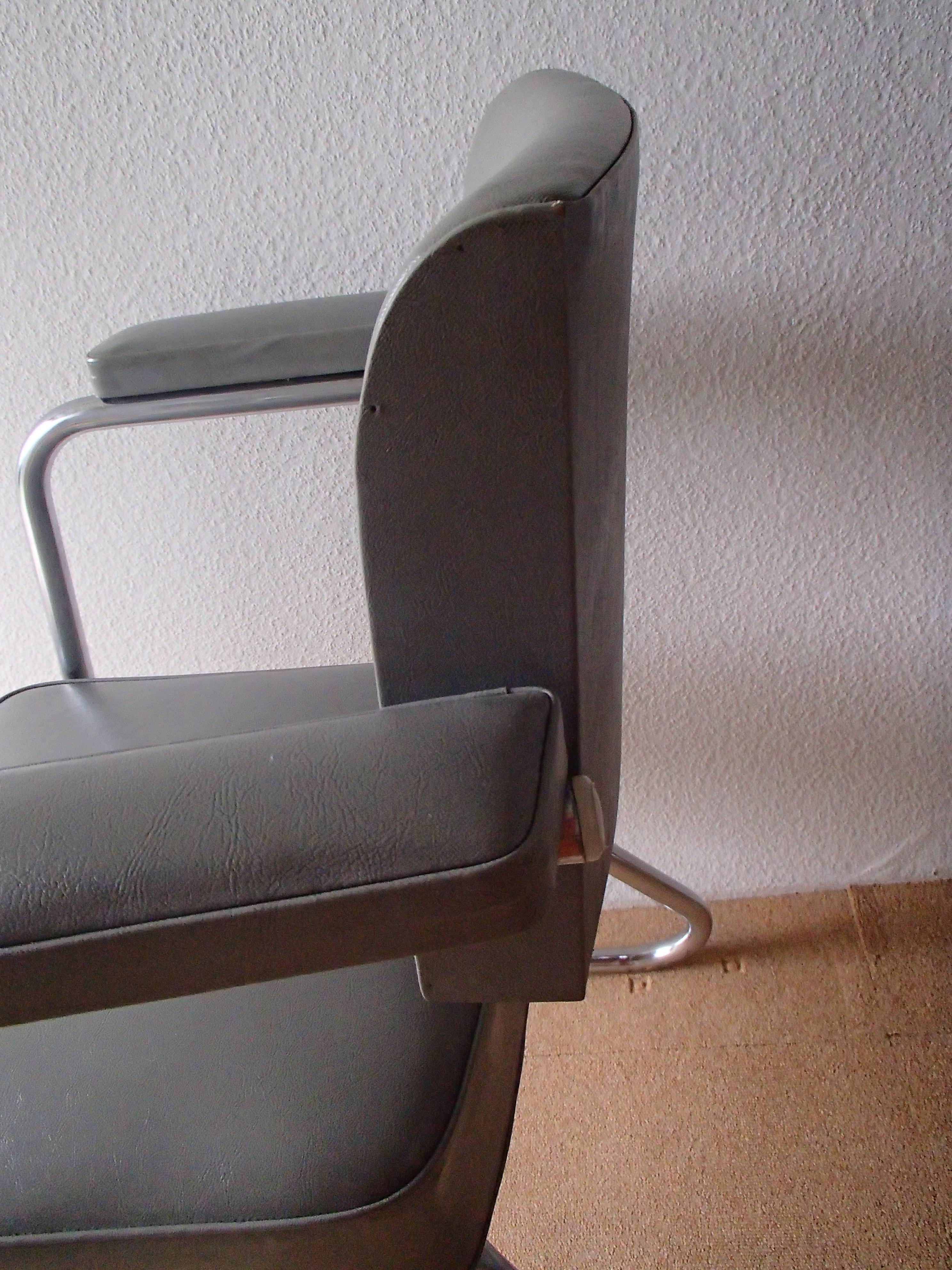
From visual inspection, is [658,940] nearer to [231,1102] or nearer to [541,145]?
[231,1102]

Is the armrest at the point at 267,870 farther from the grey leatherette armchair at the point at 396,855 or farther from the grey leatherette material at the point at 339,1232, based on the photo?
the grey leatherette material at the point at 339,1232

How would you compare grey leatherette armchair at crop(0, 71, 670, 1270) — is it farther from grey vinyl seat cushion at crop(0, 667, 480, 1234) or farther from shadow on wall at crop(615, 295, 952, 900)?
shadow on wall at crop(615, 295, 952, 900)

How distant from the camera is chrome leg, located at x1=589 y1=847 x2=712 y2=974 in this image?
3.25 ft

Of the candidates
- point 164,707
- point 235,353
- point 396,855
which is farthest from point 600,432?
point 164,707

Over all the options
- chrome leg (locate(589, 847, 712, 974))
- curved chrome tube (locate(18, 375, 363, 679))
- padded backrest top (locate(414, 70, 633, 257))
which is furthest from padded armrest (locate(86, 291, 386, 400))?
chrome leg (locate(589, 847, 712, 974))

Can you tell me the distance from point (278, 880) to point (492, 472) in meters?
0.16

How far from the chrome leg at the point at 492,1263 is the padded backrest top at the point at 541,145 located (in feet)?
1.96

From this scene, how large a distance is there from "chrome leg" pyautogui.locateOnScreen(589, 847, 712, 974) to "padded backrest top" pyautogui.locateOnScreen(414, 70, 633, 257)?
0.64 m

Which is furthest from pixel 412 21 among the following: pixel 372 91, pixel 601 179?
pixel 601 179

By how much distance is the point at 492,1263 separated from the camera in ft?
2.06

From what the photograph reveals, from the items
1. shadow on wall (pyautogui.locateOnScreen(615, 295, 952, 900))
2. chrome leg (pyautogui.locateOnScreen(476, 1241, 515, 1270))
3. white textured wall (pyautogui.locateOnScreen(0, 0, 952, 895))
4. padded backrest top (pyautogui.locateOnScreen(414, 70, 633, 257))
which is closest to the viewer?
padded backrest top (pyautogui.locateOnScreen(414, 70, 633, 257))

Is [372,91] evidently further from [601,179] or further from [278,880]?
[278,880]

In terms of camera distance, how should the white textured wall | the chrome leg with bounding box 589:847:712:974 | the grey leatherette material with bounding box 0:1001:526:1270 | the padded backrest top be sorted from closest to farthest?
the padded backrest top → the grey leatherette material with bounding box 0:1001:526:1270 → the white textured wall → the chrome leg with bounding box 589:847:712:974

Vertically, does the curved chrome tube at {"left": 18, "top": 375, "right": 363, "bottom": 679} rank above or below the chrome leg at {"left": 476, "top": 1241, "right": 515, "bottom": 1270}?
above
